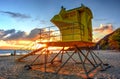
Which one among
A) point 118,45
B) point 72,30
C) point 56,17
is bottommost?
point 118,45

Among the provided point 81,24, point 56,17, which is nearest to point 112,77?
point 81,24

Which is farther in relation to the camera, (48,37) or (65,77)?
(48,37)

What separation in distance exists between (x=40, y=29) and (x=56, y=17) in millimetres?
2212

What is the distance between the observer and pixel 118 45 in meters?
63.8

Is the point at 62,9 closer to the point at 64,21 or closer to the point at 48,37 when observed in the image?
the point at 64,21

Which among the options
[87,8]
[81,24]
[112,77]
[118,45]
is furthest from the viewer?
[118,45]

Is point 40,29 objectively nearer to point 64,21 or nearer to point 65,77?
point 64,21

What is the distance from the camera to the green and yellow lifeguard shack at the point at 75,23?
13720 mm

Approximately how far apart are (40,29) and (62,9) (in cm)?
299

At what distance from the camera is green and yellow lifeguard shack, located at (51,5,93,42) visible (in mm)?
13720

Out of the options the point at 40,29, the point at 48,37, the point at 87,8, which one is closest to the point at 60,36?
the point at 48,37

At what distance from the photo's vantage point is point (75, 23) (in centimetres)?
1384

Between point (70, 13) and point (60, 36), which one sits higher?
point (70, 13)

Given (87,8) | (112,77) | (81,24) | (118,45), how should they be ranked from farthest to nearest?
(118,45) < (87,8) < (81,24) < (112,77)
